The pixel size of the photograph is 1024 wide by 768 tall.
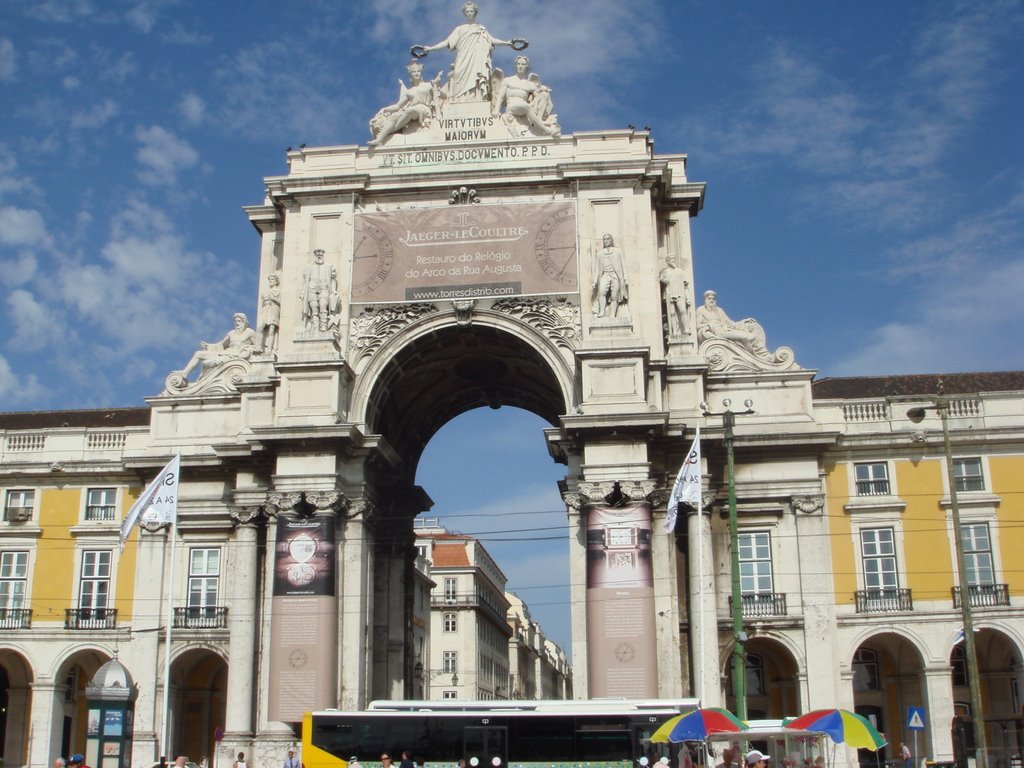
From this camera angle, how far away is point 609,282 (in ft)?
131

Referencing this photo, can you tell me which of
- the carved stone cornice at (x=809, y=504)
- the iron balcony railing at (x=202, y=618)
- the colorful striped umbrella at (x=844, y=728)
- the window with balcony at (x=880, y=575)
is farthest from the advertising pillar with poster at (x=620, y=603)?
the iron balcony railing at (x=202, y=618)

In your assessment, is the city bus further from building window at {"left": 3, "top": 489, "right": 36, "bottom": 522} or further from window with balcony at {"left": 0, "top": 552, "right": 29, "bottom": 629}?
building window at {"left": 3, "top": 489, "right": 36, "bottom": 522}

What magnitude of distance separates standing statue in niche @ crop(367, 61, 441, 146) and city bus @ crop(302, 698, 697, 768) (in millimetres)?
21585

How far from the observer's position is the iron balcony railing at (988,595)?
3900cm

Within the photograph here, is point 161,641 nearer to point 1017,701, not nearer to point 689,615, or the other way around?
point 689,615

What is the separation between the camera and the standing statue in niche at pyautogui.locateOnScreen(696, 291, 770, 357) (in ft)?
137

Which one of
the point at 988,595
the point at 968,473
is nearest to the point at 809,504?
the point at 968,473

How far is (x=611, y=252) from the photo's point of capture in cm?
4044

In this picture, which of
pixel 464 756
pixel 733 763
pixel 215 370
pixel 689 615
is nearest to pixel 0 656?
pixel 215 370

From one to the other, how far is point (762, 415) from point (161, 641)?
21414mm

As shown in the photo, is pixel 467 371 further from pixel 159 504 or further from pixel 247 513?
pixel 159 504

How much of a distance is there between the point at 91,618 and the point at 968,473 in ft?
98.9

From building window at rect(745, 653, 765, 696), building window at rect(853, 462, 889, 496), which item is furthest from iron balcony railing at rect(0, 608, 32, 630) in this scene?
building window at rect(853, 462, 889, 496)

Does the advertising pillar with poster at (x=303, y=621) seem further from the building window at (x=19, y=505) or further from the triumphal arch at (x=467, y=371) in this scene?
the building window at (x=19, y=505)
